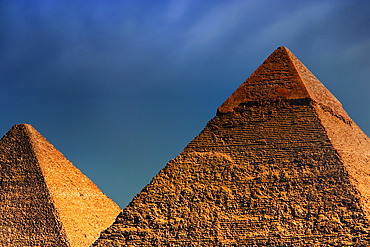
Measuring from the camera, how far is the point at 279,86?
69.4ft

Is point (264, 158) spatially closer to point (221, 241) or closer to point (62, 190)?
point (221, 241)

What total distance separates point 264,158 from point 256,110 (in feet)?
6.74

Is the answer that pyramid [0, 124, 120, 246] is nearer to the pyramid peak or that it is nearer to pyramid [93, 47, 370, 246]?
pyramid [93, 47, 370, 246]

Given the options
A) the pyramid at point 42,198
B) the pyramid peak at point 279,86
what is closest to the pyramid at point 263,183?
the pyramid peak at point 279,86

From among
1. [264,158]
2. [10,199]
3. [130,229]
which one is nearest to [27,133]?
[10,199]

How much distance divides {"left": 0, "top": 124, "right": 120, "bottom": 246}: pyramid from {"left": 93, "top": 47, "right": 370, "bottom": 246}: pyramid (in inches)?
459

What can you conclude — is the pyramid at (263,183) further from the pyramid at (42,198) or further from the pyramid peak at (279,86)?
the pyramid at (42,198)

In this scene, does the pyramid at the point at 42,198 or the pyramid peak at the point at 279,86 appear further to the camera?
the pyramid at the point at 42,198

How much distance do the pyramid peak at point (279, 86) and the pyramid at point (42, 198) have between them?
1352 cm

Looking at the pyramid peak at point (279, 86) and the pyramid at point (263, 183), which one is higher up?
the pyramid peak at point (279, 86)

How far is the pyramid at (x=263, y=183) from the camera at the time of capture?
18109mm

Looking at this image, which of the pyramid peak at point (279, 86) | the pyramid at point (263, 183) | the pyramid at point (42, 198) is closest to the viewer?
the pyramid at point (263, 183)

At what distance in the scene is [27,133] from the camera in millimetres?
33844

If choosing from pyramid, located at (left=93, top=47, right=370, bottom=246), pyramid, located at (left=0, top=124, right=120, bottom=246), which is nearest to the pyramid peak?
pyramid, located at (left=93, top=47, right=370, bottom=246)
